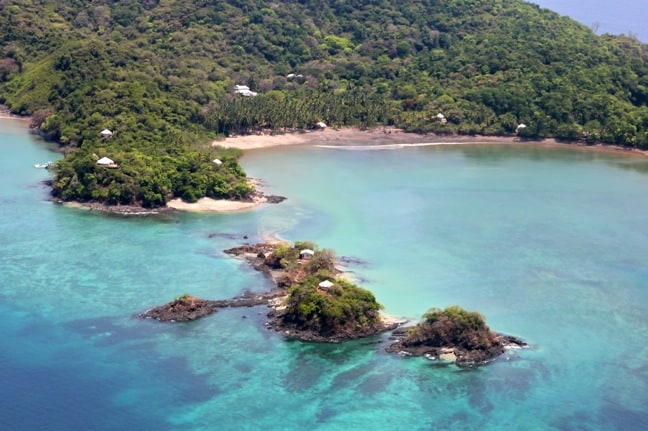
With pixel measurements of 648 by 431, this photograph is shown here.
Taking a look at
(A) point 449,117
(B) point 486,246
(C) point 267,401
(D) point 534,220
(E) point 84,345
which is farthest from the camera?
(A) point 449,117

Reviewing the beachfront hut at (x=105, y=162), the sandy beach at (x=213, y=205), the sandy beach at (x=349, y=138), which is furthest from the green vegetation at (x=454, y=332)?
the sandy beach at (x=349, y=138)

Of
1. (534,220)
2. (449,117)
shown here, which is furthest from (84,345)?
(449,117)

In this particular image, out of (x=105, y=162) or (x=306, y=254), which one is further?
(x=105, y=162)

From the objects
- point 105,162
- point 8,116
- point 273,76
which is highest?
point 273,76

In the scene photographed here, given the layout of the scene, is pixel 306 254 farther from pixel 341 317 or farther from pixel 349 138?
pixel 349 138

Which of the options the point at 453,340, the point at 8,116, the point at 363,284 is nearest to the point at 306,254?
the point at 363,284

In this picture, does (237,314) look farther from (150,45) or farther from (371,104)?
(150,45)
